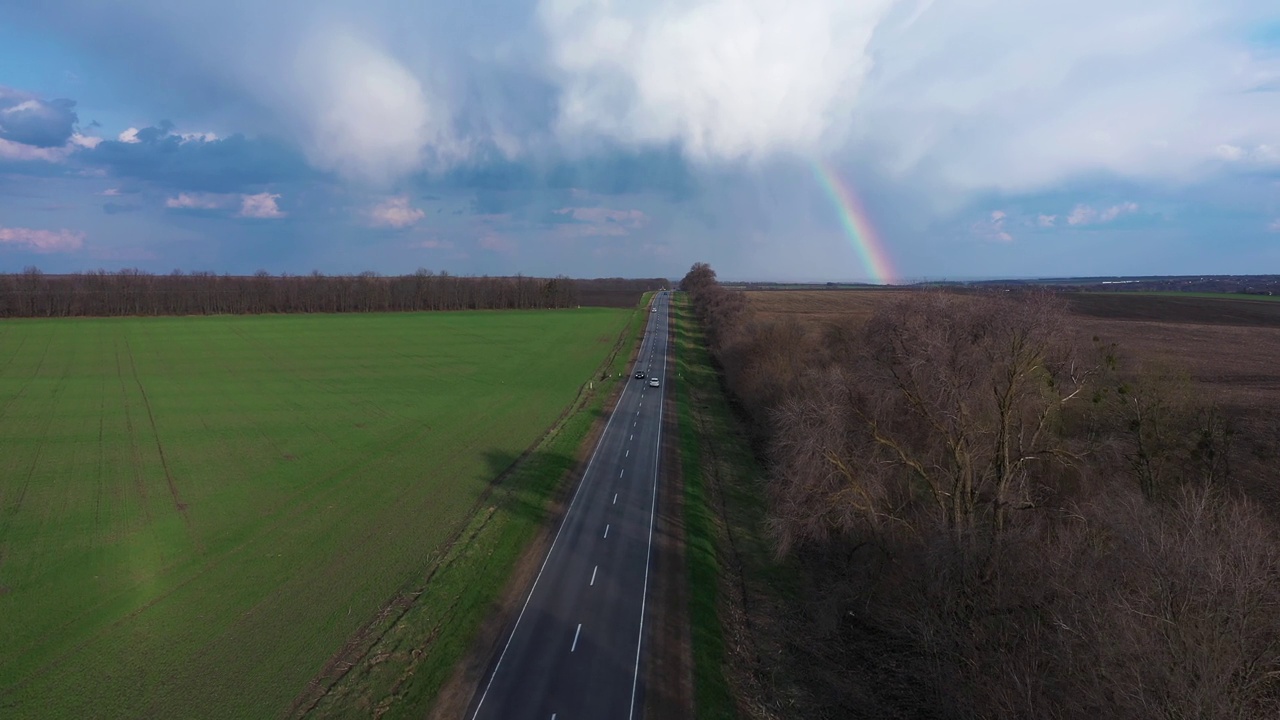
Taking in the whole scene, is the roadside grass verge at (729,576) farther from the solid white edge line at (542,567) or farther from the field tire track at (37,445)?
the field tire track at (37,445)

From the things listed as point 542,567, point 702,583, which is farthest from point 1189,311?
point 542,567

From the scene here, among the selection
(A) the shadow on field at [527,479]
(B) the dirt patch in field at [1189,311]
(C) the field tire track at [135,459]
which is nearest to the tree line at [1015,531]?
(A) the shadow on field at [527,479]

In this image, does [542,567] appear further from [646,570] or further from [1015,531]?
[1015,531]

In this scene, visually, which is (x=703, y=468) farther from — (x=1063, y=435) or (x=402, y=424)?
(x=402, y=424)

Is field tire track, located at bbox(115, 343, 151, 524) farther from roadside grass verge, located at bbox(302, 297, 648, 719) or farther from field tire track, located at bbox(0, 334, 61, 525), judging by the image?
roadside grass verge, located at bbox(302, 297, 648, 719)

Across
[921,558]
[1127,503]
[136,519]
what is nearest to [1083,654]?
[1127,503]
